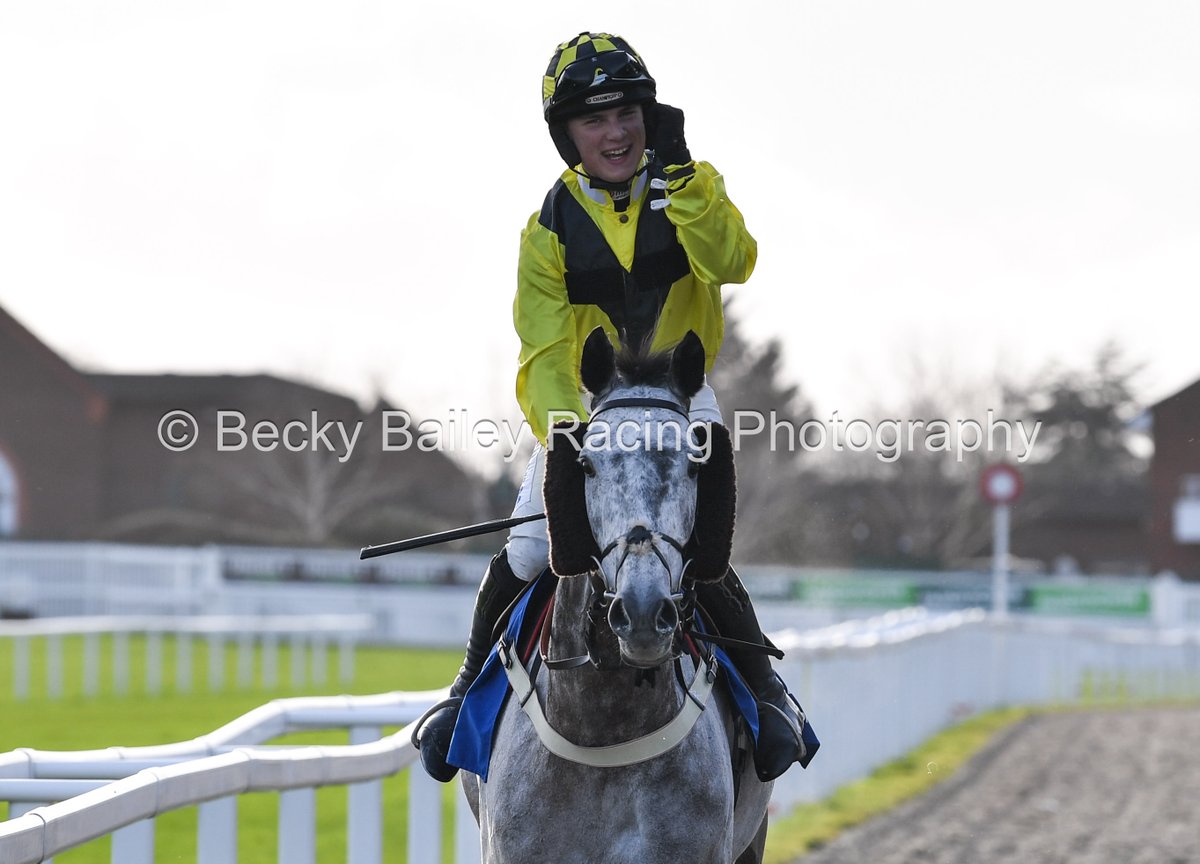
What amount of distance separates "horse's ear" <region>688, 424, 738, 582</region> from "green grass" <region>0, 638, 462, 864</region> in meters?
2.21

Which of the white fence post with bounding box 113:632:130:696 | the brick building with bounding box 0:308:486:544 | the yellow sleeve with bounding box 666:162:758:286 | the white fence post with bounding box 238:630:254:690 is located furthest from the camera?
the brick building with bounding box 0:308:486:544

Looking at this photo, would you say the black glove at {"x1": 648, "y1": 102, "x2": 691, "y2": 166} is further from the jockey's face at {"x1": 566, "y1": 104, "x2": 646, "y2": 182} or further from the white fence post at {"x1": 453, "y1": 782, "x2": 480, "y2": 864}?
the white fence post at {"x1": 453, "y1": 782, "x2": 480, "y2": 864}

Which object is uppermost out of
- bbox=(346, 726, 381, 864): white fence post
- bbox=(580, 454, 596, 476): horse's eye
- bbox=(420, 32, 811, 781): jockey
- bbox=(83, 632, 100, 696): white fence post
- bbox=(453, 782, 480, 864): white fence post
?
bbox=(420, 32, 811, 781): jockey

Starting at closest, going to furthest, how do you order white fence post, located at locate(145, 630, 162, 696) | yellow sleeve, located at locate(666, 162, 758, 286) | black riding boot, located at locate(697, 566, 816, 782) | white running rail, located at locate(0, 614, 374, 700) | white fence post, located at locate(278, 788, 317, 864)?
yellow sleeve, located at locate(666, 162, 758, 286) < black riding boot, located at locate(697, 566, 816, 782) < white fence post, located at locate(278, 788, 317, 864) < white running rail, located at locate(0, 614, 374, 700) < white fence post, located at locate(145, 630, 162, 696)

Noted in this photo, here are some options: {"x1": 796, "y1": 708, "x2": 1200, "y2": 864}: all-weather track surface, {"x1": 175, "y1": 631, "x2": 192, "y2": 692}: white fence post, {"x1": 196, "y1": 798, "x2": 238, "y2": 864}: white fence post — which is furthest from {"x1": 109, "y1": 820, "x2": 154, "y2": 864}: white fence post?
{"x1": 175, "y1": 631, "x2": 192, "y2": 692}: white fence post

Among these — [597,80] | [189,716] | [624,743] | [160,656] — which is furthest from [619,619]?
[160,656]

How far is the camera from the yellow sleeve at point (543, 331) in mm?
4031

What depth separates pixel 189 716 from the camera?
14500mm

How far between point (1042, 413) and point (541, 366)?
54.2 metres

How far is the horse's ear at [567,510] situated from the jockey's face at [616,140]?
908 mm

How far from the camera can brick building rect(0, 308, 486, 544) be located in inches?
1702

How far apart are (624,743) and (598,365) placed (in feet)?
2.84

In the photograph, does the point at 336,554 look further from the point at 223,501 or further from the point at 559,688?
the point at 559,688

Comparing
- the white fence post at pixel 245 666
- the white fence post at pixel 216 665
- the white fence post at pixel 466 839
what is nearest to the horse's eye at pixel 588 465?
the white fence post at pixel 466 839
